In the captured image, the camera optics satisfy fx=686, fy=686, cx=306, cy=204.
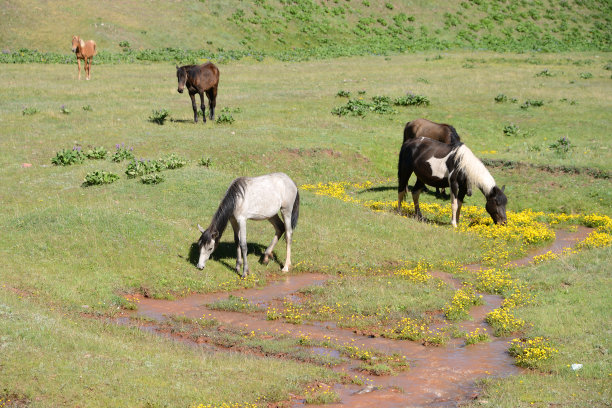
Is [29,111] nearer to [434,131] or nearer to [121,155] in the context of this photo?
[121,155]

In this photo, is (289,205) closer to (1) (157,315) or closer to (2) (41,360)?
(1) (157,315)

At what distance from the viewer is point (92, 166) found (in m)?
25.4

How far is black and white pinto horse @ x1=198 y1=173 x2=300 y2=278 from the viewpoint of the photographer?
17.7 metres

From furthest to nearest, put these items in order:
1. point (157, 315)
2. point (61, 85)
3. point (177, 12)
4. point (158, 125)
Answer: point (177, 12) < point (61, 85) < point (158, 125) < point (157, 315)

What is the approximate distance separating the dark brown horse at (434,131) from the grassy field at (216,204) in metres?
2.33

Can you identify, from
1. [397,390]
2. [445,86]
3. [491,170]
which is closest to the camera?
[397,390]

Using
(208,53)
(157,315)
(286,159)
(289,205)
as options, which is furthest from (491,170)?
(208,53)

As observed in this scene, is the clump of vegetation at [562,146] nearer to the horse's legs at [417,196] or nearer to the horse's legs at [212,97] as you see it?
the horse's legs at [417,196]

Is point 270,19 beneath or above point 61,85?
above

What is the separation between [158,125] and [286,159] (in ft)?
23.8

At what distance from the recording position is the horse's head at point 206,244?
17.7 metres

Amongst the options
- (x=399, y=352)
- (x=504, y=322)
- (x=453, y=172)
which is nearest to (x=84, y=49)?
(x=453, y=172)

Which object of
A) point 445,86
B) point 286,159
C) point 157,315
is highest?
point 445,86

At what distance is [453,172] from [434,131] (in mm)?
4662
